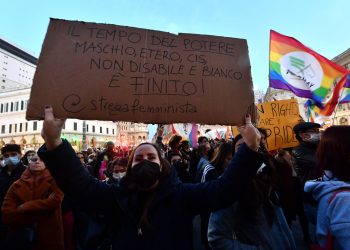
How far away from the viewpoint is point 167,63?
2.37 metres

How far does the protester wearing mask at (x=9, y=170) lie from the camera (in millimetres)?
3958

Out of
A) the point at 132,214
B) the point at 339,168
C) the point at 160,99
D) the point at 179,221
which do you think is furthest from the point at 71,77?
the point at 339,168

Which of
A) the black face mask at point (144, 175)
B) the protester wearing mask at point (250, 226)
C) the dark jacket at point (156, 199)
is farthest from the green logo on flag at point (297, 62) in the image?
the black face mask at point (144, 175)

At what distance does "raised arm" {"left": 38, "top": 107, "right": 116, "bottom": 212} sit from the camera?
1.81 m

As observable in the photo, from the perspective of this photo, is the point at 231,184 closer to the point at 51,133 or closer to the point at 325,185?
the point at 325,185

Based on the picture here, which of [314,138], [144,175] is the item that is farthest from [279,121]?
[144,175]

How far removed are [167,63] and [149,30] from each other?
0.31 m

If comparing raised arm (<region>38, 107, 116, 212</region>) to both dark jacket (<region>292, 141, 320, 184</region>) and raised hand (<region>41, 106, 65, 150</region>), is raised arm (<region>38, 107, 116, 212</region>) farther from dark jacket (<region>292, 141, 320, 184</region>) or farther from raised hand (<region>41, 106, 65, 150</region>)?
dark jacket (<region>292, 141, 320, 184</region>)

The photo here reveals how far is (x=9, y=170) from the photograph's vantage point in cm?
434

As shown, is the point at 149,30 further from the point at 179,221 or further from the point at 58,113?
the point at 179,221

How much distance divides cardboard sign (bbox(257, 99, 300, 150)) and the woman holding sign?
3.53 metres

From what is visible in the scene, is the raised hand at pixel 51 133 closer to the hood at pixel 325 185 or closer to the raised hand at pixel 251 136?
the raised hand at pixel 251 136

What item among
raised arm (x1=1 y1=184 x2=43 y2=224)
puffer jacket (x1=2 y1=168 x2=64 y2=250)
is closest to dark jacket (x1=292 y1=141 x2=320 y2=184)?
puffer jacket (x1=2 y1=168 x2=64 y2=250)

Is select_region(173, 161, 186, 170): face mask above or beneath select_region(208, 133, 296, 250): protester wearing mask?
above
